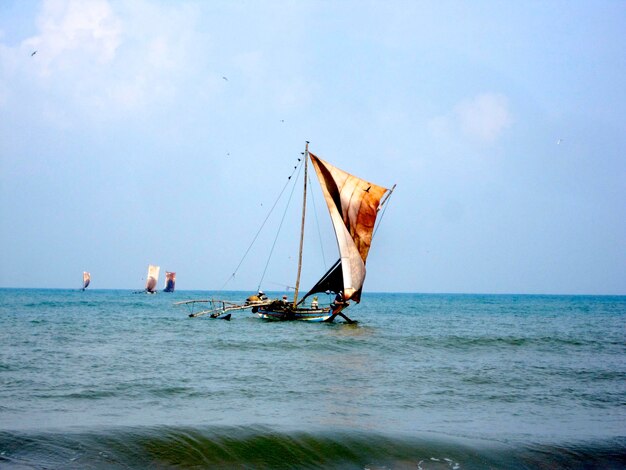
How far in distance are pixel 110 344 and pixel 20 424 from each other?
14168 millimetres

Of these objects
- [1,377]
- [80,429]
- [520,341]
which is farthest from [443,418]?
[520,341]

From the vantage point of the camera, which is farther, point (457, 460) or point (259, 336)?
point (259, 336)

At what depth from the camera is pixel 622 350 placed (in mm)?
25984

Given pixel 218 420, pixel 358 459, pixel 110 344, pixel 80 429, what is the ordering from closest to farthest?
pixel 358 459 < pixel 80 429 < pixel 218 420 < pixel 110 344

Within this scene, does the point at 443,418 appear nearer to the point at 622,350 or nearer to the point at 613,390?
the point at 613,390

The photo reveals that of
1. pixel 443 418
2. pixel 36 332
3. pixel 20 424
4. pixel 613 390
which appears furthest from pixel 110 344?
pixel 613 390

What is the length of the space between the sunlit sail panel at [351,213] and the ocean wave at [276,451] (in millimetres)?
23607

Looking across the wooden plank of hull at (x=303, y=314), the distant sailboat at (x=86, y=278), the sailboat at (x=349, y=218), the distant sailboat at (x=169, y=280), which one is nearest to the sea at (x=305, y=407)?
the sailboat at (x=349, y=218)

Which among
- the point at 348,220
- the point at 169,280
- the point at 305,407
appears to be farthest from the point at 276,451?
the point at 169,280

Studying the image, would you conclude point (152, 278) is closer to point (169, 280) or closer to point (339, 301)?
point (169, 280)

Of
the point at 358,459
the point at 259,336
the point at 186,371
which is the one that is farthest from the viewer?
the point at 259,336

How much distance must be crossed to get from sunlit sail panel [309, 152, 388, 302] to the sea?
9.73 m

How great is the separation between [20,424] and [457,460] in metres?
7.91

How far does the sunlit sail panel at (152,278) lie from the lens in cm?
11731
